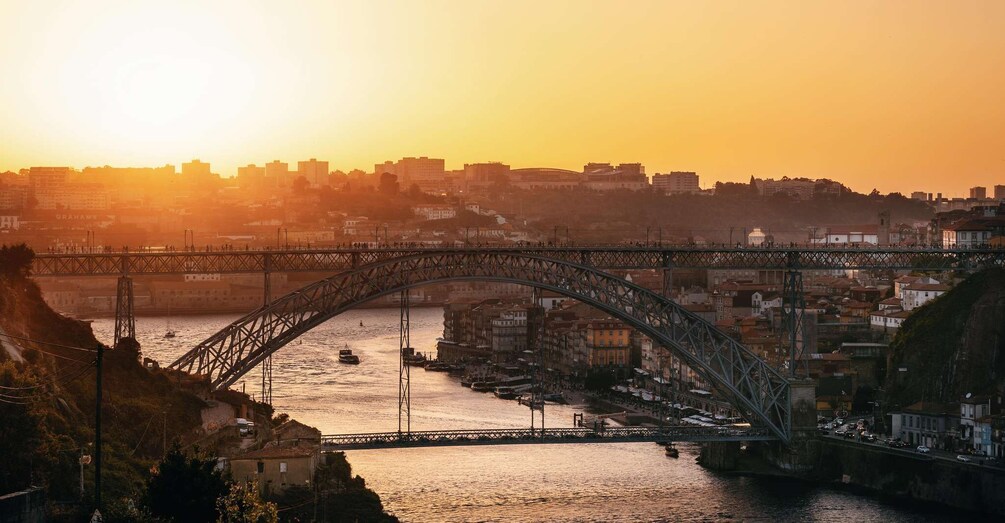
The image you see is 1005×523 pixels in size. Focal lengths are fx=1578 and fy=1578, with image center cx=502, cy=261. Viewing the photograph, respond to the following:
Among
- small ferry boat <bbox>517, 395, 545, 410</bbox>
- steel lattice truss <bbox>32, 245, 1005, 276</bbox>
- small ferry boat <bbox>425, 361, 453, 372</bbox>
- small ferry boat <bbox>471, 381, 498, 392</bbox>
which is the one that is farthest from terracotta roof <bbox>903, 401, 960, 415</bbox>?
small ferry boat <bbox>425, 361, 453, 372</bbox>

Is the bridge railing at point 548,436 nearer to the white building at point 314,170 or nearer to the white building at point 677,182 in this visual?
the white building at point 677,182

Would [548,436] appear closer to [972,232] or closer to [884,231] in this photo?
[972,232]

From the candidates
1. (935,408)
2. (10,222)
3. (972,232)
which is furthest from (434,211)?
(935,408)

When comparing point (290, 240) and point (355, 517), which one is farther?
point (290, 240)

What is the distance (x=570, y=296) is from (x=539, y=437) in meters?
3.60

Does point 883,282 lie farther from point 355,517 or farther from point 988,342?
point 355,517

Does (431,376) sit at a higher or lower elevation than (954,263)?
lower

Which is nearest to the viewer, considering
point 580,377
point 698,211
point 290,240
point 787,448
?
point 787,448

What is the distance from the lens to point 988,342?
115ft

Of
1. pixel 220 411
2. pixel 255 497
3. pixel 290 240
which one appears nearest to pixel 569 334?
pixel 220 411

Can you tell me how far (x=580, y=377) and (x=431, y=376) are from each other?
5367 mm

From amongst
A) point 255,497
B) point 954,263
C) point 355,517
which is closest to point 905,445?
point 954,263

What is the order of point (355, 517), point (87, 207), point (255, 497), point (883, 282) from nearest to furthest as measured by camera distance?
point (255, 497) < point (355, 517) < point (883, 282) < point (87, 207)

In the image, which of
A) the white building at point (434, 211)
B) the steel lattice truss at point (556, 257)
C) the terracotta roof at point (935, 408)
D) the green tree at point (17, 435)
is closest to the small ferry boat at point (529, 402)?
the steel lattice truss at point (556, 257)
